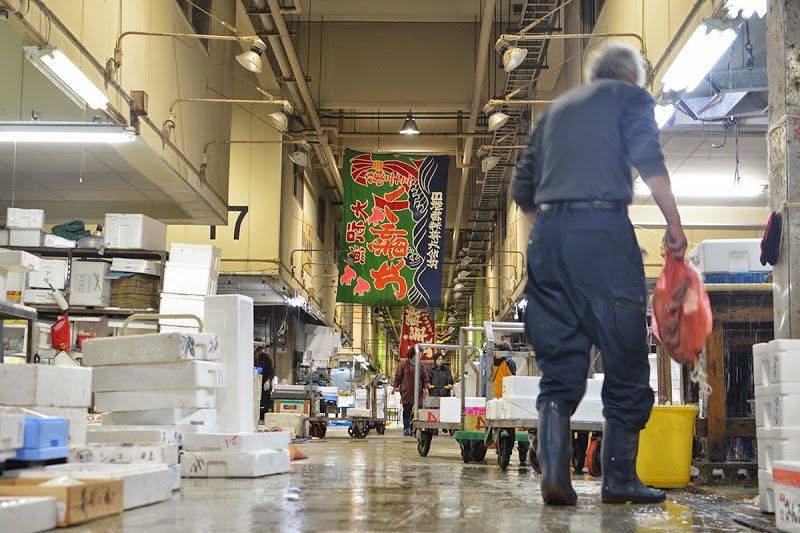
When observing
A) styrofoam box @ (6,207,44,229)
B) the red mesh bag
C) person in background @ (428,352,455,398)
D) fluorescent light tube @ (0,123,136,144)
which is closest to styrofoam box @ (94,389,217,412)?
the red mesh bag

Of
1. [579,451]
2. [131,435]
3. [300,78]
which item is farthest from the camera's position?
[300,78]

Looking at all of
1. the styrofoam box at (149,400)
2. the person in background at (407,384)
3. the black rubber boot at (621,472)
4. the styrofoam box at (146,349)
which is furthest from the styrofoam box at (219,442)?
the person in background at (407,384)

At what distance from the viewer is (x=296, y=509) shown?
350 cm

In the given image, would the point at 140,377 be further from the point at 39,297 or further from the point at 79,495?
the point at 39,297

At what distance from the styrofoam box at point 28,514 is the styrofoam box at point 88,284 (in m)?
10.3

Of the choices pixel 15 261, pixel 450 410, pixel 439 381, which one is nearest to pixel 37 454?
pixel 15 261

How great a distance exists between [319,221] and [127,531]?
26508 mm

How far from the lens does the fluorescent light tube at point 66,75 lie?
793 centimetres

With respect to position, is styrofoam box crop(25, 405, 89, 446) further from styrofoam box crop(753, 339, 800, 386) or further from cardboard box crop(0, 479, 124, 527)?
styrofoam box crop(753, 339, 800, 386)

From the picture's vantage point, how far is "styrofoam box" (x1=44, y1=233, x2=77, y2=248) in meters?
12.6

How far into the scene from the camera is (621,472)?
392 centimetres

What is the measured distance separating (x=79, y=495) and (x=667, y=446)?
3.18m

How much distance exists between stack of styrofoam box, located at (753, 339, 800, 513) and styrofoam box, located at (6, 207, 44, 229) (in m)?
10.7

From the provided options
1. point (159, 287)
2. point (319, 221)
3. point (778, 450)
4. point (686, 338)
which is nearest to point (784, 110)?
point (686, 338)
